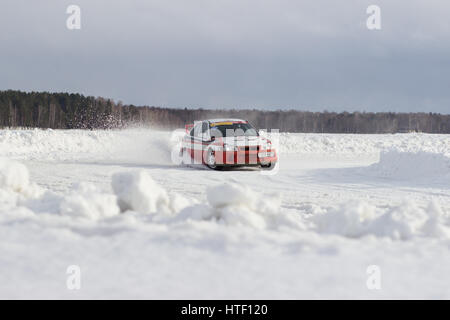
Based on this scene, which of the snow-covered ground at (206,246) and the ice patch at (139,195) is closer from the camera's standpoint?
the snow-covered ground at (206,246)

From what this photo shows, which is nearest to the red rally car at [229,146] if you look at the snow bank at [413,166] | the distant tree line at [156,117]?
the snow bank at [413,166]

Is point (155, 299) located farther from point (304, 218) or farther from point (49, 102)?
point (49, 102)

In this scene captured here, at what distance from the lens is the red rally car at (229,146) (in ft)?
50.9

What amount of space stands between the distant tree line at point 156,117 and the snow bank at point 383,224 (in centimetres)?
8308

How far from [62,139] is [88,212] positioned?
2760 cm

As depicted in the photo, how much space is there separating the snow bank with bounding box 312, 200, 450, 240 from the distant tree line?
83075mm

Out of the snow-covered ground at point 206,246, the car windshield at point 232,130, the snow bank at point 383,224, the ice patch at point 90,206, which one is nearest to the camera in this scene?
the snow-covered ground at point 206,246

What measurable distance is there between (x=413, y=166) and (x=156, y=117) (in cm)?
10127

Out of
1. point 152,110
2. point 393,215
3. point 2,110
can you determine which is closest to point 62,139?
point 393,215

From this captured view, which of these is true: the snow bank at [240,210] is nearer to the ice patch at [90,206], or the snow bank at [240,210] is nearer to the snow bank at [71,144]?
the ice patch at [90,206]

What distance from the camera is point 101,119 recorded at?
100250 millimetres

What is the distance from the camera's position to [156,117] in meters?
114

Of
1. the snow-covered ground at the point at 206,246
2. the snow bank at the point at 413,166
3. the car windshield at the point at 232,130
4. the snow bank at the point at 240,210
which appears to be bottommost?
the snow bank at the point at 413,166

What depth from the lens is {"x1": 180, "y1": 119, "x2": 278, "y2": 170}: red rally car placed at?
50.9 ft
